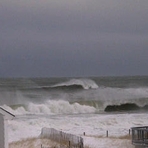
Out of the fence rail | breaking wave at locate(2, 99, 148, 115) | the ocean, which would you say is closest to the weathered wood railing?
the fence rail

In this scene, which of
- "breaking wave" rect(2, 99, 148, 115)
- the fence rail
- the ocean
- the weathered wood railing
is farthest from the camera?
"breaking wave" rect(2, 99, 148, 115)

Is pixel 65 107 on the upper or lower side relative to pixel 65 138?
upper

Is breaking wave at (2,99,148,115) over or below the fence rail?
over

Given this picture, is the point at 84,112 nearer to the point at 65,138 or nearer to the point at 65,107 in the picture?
the point at 65,107

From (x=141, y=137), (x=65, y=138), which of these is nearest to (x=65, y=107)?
(x=65, y=138)

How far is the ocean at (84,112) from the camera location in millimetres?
35219

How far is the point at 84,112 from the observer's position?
61906 millimetres

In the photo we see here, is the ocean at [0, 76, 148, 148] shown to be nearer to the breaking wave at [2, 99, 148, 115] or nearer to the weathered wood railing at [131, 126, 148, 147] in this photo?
the breaking wave at [2, 99, 148, 115]

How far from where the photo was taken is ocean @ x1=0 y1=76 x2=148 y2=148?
116 feet

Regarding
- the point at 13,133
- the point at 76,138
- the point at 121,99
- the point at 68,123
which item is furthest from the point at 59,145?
the point at 121,99

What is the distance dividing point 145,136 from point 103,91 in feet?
216

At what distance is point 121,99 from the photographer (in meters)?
79.2

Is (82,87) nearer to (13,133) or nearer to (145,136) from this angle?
(13,133)

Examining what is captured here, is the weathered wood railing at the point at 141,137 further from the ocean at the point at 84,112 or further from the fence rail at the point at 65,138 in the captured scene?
the ocean at the point at 84,112
